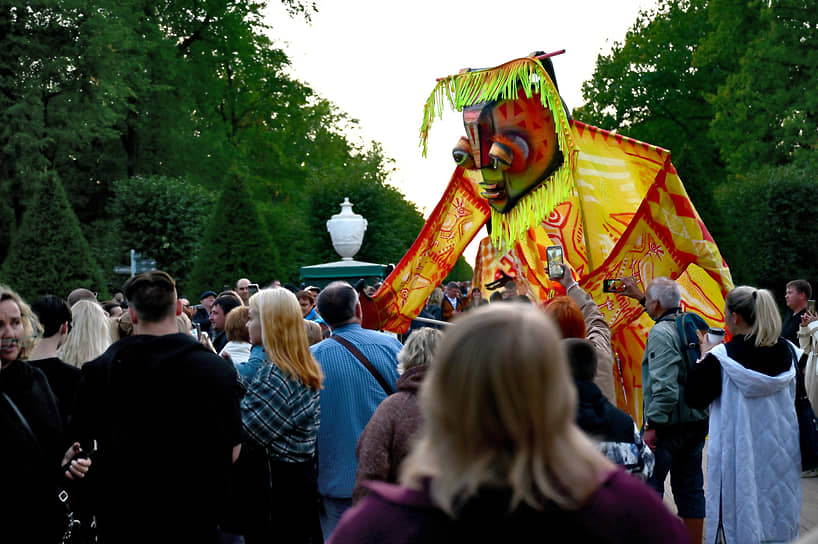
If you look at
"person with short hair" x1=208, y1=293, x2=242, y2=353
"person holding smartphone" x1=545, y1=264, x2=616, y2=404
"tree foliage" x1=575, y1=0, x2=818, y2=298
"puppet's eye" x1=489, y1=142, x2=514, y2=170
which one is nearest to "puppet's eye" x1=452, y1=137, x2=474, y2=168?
"puppet's eye" x1=489, y1=142, x2=514, y2=170

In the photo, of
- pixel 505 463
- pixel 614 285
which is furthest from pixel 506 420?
pixel 614 285

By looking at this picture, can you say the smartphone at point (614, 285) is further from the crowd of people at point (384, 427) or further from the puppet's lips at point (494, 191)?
the puppet's lips at point (494, 191)

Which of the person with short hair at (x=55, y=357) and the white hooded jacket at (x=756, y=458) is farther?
the white hooded jacket at (x=756, y=458)

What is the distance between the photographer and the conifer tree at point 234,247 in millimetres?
18656

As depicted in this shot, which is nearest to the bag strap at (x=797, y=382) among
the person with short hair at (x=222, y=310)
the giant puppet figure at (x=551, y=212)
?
the giant puppet figure at (x=551, y=212)

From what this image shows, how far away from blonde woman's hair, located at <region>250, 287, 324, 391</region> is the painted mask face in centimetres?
269

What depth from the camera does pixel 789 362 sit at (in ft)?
17.0

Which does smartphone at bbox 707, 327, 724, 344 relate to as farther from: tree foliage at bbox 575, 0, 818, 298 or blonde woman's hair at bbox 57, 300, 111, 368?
tree foliage at bbox 575, 0, 818, 298

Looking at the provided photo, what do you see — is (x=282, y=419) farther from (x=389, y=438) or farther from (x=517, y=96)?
(x=517, y=96)

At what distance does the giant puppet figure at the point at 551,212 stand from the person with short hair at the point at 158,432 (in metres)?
3.82

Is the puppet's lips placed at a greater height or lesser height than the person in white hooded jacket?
greater

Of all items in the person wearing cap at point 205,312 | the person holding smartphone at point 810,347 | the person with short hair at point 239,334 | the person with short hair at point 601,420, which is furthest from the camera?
the person wearing cap at point 205,312

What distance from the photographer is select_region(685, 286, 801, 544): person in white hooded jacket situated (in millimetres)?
5086

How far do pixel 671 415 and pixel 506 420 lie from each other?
426cm
